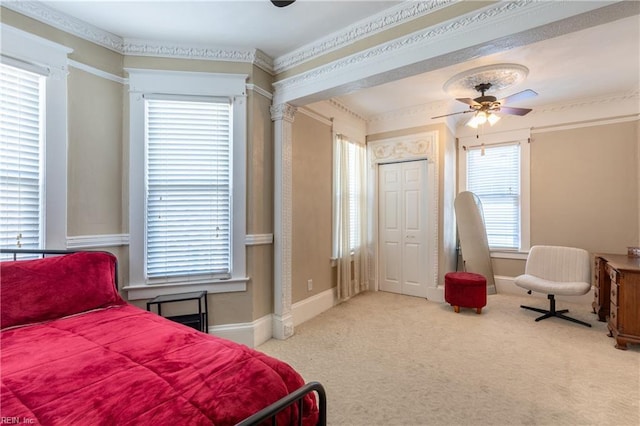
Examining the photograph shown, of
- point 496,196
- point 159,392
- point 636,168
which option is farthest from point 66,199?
point 636,168

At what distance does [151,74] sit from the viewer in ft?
8.79

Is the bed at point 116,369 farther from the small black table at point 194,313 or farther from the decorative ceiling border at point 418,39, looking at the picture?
the decorative ceiling border at point 418,39

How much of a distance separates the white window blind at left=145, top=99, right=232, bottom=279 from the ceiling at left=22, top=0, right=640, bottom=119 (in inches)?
23.2

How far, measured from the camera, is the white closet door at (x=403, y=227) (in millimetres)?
4531

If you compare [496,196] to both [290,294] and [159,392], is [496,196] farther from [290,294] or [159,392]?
[159,392]

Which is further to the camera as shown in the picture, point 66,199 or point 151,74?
point 151,74

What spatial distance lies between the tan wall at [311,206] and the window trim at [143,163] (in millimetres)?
711

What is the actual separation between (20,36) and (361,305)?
14.0ft

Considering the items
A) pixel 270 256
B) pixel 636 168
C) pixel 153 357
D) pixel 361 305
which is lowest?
pixel 361 305

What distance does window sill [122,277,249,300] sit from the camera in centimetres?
263

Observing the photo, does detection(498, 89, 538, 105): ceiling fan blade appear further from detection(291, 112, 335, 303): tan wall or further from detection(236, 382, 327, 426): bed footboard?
detection(236, 382, 327, 426): bed footboard

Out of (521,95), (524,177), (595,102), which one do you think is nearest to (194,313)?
(521,95)

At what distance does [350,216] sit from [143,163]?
9.25 feet

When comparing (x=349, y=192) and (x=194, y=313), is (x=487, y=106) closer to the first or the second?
(x=349, y=192)
